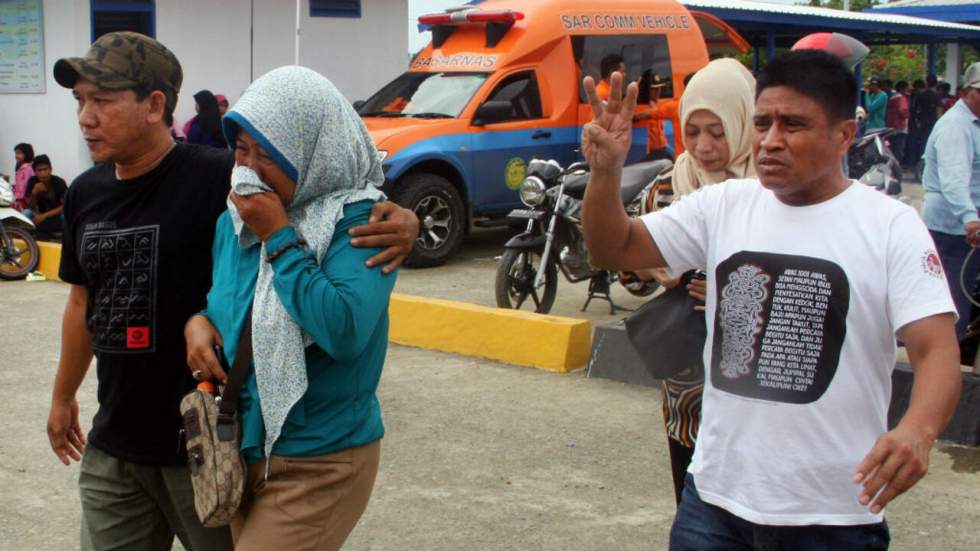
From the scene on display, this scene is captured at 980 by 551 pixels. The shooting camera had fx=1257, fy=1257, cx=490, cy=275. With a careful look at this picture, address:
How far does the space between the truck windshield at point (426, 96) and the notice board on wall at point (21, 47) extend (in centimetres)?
468

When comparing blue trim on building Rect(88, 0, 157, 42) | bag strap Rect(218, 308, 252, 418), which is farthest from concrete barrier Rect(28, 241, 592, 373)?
blue trim on building Rect(88, 0, 157, 42)

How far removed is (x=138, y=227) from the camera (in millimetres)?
3109

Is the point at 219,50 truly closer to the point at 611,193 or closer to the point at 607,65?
the point at 607,65

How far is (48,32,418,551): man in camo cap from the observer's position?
10.2 ft

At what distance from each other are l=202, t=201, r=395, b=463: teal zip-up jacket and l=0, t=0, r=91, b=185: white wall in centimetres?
1229

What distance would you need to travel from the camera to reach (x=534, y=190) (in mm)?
8734

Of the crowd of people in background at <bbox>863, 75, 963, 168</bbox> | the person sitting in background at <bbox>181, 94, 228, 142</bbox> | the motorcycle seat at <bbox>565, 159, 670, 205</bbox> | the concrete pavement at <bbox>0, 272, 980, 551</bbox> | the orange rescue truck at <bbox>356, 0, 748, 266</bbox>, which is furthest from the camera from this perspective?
the crowd of people in background at <bbox>863, 75, 963, 168</bbox>

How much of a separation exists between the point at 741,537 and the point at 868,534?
26cm

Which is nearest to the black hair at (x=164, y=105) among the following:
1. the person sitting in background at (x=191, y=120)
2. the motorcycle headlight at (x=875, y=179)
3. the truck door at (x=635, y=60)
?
the motorcycle headlight at (x=875, y=179)

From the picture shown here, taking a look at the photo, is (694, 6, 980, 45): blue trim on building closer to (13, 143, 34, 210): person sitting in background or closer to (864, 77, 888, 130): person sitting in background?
(864, 77, 888, 130): person sitting in background

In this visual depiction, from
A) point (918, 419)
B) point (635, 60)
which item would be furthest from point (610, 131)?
point (635, 60)

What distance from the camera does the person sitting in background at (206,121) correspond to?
13961 mm

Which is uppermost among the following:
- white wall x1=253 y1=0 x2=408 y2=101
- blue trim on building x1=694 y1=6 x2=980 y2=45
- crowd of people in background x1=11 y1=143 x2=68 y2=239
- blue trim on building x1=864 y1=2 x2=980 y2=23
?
blue trim on building x1=864 y1=2 x2=980 y2=23

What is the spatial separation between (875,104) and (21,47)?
1410 cm
